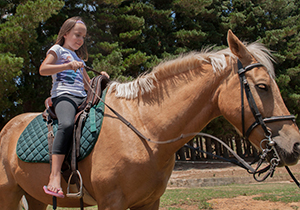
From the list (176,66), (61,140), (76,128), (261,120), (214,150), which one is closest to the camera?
(261,120)

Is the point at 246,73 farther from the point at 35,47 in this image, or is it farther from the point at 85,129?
the point at 35,47

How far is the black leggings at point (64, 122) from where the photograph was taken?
2289 millimetres

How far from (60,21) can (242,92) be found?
541 inches

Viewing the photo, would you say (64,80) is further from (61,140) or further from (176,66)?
(176,66)

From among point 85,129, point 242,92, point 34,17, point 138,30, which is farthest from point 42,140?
point 138,30

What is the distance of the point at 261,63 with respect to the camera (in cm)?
228

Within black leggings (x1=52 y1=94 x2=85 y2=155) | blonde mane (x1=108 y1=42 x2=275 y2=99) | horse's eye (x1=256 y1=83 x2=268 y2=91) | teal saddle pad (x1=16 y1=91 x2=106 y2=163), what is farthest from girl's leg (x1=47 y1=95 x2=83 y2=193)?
horse's eye (x1=256 y1=83 x2=268 y2=91)

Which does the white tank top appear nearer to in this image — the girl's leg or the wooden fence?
the girl's leg

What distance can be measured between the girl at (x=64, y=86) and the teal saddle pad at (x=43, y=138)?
17cm

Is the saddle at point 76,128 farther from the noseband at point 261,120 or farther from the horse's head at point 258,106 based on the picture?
the noseband at point 261,120

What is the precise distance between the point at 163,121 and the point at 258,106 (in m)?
0.88


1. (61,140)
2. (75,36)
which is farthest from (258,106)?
(75,36)

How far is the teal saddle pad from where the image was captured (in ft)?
7.59

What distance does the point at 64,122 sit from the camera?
91.0 inches
